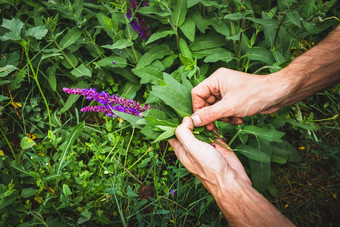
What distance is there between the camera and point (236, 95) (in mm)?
1692

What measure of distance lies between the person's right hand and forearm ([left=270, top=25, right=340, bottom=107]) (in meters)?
0.06

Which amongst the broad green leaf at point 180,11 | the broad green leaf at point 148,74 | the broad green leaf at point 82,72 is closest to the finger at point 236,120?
the broad green leaf at point 148,74

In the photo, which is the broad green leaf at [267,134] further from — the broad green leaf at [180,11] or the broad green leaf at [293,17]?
the broad green leaf at [180,11]

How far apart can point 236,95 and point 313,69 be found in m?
0.63

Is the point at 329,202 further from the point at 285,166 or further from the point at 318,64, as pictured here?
the point at 318,64

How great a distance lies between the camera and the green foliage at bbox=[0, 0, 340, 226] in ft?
6.15

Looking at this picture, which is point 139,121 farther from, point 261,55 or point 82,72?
point 261,55

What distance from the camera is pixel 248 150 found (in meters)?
1.96

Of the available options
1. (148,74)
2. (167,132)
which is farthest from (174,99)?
(148,74)

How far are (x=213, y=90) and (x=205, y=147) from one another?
52 centimetres

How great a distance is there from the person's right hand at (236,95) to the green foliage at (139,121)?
0.11m

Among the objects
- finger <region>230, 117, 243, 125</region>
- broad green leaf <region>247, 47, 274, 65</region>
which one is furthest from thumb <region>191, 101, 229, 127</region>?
broad green leaf <region>247, 47, 274, 65</region>

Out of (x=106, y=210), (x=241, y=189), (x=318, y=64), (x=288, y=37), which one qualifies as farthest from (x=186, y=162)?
(x=288, y=37)

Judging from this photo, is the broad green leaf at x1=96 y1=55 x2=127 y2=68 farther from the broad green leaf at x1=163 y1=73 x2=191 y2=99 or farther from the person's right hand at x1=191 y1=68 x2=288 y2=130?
the person's right hand at x1=191 y1=68 x2=288 y2=130
